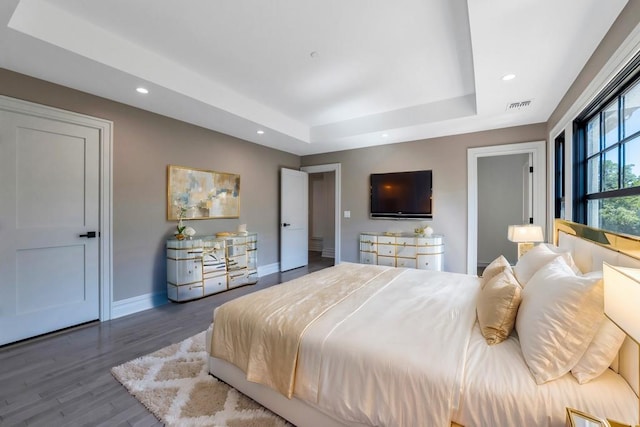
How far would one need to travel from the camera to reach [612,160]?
201cm

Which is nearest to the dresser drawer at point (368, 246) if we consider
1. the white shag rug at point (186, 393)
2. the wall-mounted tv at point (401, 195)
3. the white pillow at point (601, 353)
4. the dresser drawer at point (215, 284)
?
the wall-mounted tv at point (401, 195)

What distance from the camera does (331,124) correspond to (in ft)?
15.2

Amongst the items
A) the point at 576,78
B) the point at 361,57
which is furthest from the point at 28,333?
the point at 576,78

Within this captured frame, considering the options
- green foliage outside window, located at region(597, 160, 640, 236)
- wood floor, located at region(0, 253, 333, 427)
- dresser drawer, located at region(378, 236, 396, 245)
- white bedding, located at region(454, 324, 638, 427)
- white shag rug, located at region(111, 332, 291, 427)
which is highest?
green foliage outside window, located at region(597, 160, 640, 236)

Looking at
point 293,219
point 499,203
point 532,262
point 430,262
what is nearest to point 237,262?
point 293,219

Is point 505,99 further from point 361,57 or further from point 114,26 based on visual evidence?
point 114,26

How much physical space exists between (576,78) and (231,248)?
4276 millimetres

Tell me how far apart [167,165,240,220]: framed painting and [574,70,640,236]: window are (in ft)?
14.0

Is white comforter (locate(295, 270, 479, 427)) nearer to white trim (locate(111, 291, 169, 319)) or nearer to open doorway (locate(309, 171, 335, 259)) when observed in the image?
white trim (locate(111, 291, 169, 319))

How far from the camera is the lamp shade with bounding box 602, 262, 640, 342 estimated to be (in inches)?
28.6

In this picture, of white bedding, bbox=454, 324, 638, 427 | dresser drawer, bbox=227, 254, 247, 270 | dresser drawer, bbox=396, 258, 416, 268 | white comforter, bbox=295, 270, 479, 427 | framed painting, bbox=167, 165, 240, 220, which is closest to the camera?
white bedding, bbox=454, 324, 638, 427

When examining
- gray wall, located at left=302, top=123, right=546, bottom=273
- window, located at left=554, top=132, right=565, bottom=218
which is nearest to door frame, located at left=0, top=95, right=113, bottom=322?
gray wall, located at left=302, top=123, right=546, bottom=273

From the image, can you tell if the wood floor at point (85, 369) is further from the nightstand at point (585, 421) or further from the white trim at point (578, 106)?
the white trim at point (578, 106)

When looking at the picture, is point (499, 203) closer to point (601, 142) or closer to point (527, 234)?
point (527, 234)
